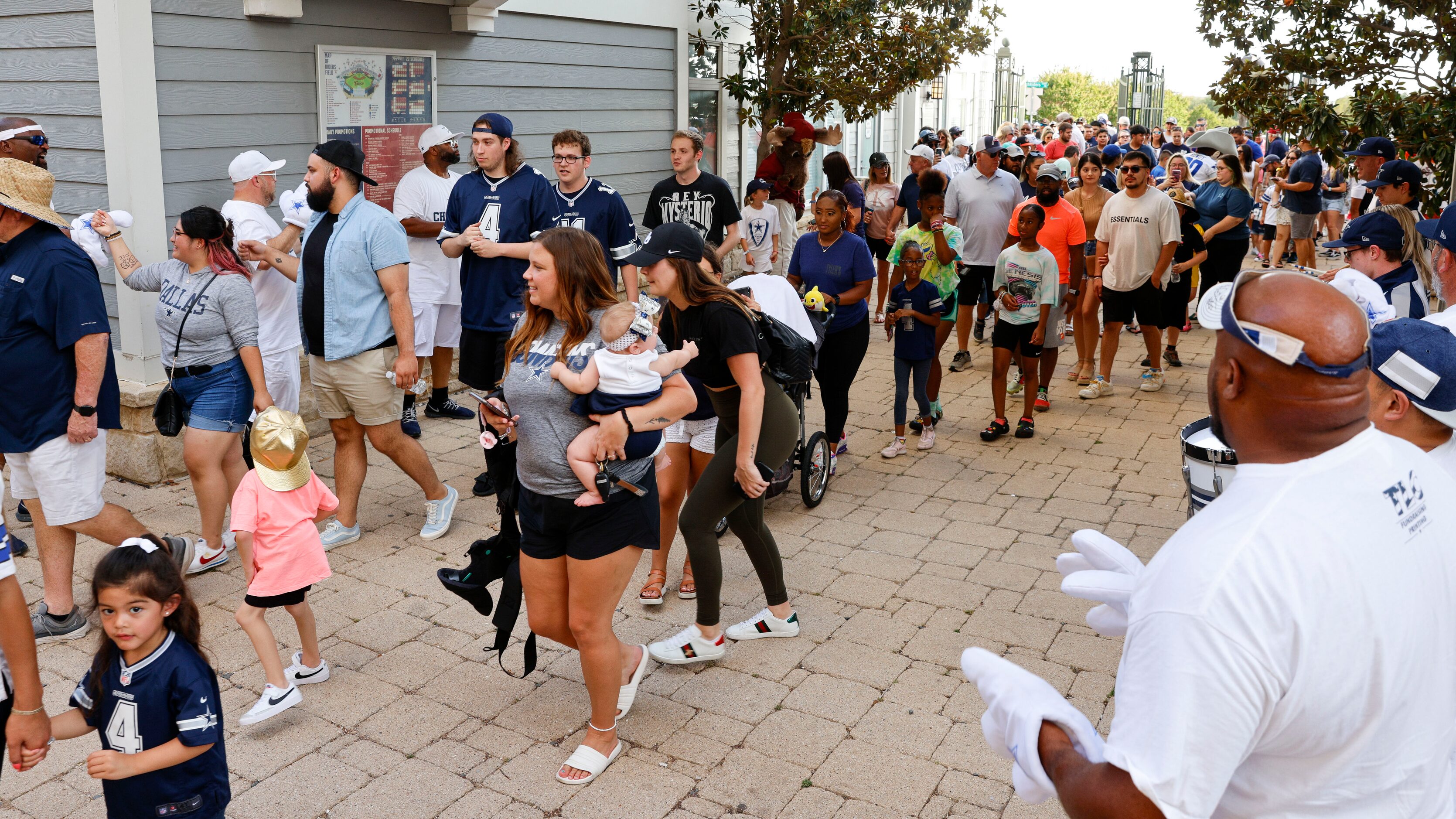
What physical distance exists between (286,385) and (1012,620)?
4111 mm

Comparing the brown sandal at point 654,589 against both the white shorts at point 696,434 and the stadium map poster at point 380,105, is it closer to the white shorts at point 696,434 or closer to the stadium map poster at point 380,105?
the white shorts at point 696,434

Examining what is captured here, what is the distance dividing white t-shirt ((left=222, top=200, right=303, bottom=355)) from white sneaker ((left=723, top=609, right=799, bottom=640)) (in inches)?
125

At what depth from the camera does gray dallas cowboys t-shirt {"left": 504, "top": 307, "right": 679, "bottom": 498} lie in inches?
151

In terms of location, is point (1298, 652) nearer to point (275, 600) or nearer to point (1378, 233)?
point (275, 600)

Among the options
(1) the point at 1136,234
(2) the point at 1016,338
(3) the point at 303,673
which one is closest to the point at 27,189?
(3) the point at 303,673

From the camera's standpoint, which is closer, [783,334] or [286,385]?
[783,334]

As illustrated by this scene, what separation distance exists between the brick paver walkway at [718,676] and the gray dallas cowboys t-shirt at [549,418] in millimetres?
1073

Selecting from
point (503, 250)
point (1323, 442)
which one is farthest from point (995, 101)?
point (1323, 442)

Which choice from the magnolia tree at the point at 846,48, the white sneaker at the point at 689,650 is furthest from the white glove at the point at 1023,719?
the magnolia tree at the point at 846,48

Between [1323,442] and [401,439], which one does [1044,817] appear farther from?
[401,439]

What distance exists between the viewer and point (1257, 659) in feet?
5.19

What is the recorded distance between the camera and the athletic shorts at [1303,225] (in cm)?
1488

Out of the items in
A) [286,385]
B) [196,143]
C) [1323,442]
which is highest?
[196,143]

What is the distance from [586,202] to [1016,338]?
322 cm
